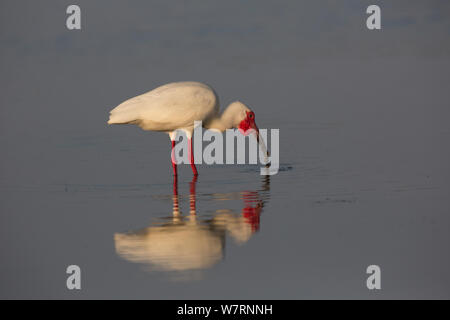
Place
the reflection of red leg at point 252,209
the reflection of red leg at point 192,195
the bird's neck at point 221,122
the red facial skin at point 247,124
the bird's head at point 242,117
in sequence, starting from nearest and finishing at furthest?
the reflection of red leg at point 252,209 < the reflection of red leg at point 192,195 < the bird's neck at point 221,122 < the bird's head at point 242,117 < the red facial skin at point 247,124

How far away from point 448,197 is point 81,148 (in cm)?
716

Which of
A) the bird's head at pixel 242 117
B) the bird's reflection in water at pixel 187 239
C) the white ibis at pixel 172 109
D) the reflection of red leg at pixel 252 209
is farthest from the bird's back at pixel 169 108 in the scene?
the bird's reflection in water at pixel 187 239

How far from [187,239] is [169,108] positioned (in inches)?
160

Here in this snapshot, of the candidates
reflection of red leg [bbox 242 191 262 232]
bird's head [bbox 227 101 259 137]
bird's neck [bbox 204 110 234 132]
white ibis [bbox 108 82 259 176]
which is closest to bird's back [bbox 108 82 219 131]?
white ibis [bbox 108 82 259 176]

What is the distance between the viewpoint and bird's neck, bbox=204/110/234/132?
13.1 metres

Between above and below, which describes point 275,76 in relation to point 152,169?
above

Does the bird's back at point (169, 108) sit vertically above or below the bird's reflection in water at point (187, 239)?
above

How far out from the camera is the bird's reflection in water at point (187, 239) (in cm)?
784

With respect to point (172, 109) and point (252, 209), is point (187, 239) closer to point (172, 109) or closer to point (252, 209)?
point (252, 209)

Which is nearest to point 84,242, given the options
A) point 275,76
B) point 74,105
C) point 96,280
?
point 96,280

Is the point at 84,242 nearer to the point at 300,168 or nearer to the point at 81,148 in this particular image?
the point at 300,168

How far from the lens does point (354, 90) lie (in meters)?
20.7

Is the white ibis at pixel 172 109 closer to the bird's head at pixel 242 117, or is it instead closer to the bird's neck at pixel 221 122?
the bird's neck at pixel 221 122

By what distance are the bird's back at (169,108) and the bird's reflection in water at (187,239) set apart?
241 cm
